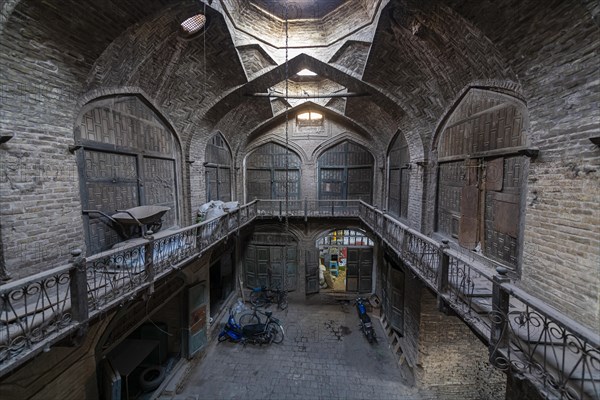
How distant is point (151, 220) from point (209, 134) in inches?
181

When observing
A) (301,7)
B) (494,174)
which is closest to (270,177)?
(301,7)

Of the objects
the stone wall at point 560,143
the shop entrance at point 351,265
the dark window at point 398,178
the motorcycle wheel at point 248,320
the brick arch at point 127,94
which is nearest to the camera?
the stone wall at point 560,143

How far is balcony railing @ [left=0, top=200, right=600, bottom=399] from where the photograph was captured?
7.88ft

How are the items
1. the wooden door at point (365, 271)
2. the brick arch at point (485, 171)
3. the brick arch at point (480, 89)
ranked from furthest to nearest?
the wooden door at point (365, 271), the brick arch at point (485, 171), the brick arch at point (480, 89)

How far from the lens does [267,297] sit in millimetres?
12070

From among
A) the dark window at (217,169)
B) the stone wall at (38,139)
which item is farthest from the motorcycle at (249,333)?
the stone wall at (38,139)

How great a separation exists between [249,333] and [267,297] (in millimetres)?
2992

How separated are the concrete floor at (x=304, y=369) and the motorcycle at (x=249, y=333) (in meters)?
0.20

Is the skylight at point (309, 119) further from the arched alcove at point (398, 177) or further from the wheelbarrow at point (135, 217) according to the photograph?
the wheelbarrow at point (135, 217)

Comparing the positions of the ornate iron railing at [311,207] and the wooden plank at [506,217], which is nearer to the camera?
the wooden plank at [506,217]

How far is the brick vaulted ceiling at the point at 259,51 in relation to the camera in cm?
387

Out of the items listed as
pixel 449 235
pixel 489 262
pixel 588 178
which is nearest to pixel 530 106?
pixel 588 178

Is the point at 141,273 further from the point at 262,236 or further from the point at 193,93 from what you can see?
the point at 262,236

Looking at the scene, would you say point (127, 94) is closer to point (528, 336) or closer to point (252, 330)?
point (528, 336)
